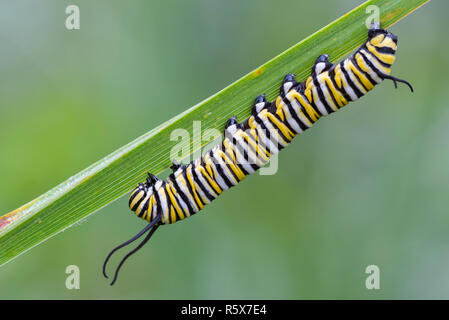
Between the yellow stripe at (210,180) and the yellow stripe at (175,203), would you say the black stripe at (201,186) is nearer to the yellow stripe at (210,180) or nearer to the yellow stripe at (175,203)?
the yellow stripe at (210,180)

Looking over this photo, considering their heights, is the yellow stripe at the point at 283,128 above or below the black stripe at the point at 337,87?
below

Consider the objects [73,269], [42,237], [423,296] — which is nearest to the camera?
[42,237]

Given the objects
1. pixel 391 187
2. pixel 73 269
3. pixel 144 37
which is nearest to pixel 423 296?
pixel 391 187

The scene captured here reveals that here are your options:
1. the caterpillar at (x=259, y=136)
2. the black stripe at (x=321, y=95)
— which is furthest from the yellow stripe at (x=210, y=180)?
the black stripe at (x=321, y=95)

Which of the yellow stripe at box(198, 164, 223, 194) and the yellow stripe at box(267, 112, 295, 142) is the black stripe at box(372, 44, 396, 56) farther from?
the yellow stripe at box(198, 164, 223, 194)

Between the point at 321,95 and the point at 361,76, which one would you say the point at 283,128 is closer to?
the point at 321,95

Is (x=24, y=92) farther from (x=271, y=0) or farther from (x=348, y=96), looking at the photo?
(x=348, y=96)

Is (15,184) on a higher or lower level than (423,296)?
higher
